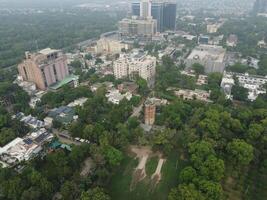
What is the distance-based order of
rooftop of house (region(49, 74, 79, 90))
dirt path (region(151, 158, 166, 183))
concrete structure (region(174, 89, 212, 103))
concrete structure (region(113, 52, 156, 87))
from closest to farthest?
dirt path (region(151, 158, 166, 183)) → concrete structure (region(174, 89, 212, 103)) → rooftop of house (region(49, 74, 79, 90)) → concrete structure (region(113, 52, 156, 87))

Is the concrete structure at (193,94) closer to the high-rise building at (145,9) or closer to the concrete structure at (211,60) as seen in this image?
the concrete structure at (211,60)

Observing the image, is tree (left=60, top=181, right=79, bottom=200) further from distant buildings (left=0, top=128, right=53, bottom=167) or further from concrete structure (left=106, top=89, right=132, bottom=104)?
concrete structure (left=106, top=89, right=132, bottom=104)

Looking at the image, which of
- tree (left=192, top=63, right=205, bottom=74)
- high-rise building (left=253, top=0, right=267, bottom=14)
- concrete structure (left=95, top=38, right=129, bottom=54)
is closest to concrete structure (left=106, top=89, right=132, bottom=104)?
tree (left=192, top=63, right=205, bottom=74)

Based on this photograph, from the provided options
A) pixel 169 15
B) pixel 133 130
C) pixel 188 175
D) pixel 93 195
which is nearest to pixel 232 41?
pixel 169 15

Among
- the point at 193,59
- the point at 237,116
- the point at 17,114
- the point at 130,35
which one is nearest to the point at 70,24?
the point at 130,35

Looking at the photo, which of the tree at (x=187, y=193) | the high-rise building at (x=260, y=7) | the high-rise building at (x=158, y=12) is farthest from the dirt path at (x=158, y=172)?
the high-rise building at (x=260, y=7)
